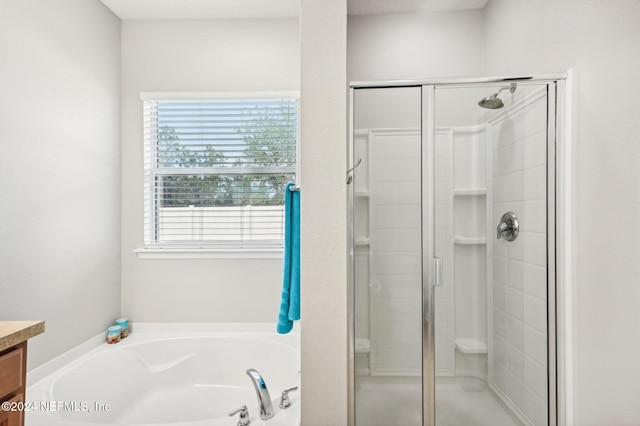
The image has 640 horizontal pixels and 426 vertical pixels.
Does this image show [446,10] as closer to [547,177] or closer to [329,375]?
[547,177]

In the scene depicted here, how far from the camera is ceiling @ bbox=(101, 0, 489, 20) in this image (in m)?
2.02

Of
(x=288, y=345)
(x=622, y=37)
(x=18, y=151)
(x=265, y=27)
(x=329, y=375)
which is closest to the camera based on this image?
(x=622, y=37)

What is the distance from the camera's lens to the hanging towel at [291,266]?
1.48 m

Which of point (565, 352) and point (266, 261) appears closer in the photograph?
point (565, 352)

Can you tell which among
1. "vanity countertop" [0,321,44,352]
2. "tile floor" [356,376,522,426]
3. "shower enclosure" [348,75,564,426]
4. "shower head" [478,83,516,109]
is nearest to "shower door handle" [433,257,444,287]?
"shower enclosure" [348,75,564,426]

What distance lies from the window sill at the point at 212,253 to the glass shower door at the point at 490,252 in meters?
1.19

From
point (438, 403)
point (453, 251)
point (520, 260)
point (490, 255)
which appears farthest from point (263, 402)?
point (520, 260)

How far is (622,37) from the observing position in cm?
119

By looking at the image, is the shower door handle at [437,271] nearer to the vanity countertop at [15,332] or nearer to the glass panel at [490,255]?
the glass panel at [490,255]

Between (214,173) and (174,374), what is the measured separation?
4.40 feet

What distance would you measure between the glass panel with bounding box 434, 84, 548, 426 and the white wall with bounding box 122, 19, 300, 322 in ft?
3.92

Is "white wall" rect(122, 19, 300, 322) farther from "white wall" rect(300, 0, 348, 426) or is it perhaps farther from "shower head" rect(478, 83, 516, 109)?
"shower head" rect(478, 83, 516, 109)

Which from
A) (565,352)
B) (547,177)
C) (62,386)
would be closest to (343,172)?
(547,177)

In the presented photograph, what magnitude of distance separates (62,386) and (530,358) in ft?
7.50
